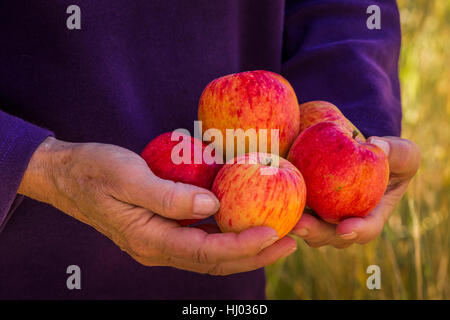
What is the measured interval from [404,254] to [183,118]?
106 centimetres

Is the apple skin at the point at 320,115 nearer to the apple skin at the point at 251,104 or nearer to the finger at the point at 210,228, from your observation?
the apple skin at the point at 251,104

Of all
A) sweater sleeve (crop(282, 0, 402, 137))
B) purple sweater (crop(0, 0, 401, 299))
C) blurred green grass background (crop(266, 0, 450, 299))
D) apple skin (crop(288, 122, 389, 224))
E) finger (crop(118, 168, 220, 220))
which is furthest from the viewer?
blurred green grass background (crop(266, 0, 450, 299))

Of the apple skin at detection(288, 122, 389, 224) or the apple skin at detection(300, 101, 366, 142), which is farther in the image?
the apple skin at detection(300, 101, 366, 142)

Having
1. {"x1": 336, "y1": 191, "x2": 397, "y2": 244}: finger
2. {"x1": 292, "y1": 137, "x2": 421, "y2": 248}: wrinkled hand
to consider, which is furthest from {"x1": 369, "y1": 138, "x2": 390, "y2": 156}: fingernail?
{"x1": 336, "y1": 191, "x2": 397, "y2": 244}: finger

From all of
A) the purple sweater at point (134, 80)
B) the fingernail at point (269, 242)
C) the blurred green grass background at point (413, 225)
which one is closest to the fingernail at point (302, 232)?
the fingernail at point (269, 242)

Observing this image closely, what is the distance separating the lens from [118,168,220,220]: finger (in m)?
0.81

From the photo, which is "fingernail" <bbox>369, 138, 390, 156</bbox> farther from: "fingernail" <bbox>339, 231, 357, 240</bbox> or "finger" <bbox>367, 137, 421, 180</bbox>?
"fingernail" <bbox>339, 231, 357, 240</bbox>

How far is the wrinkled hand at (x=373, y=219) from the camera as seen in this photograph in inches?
37.2

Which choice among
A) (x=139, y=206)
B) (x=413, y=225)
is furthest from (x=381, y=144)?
(x=413, y=225)

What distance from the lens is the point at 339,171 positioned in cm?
92

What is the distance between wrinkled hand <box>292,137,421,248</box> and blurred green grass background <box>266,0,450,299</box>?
410 millimetres

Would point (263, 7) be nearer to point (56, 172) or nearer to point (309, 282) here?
point (56, 172)

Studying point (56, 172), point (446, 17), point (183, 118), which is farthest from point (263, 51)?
point (446, 17)

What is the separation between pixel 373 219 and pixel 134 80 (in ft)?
2.04
